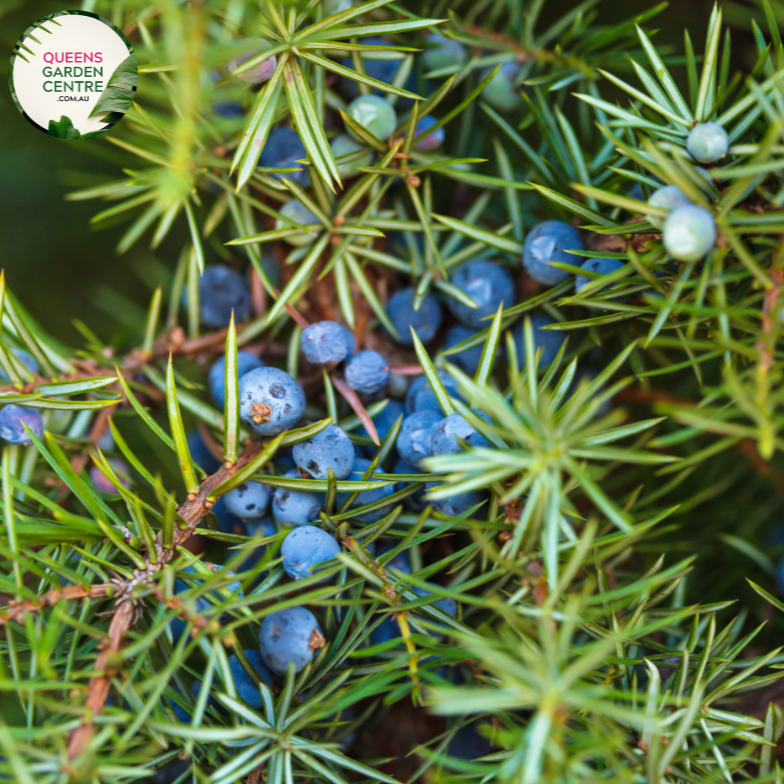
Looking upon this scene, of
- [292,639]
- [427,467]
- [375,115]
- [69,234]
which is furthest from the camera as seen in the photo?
[69,234]

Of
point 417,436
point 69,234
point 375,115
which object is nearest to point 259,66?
point 375,115

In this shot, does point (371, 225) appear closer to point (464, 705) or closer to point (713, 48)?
point (713, 48)

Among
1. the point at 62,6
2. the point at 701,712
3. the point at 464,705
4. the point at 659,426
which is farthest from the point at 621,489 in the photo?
the point at 62,6

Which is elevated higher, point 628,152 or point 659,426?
point 628,152

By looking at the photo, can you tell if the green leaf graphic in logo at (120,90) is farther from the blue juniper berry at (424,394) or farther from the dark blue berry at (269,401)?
the blue juniper berry at (424,394)

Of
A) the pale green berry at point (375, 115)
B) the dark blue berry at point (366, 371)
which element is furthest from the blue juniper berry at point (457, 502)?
the pale green berry at point (375, 115)

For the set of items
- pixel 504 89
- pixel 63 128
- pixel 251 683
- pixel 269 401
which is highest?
pixel 63 128

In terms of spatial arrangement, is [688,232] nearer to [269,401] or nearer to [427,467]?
[427,467]
